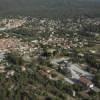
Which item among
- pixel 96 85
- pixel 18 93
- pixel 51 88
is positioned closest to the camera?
pixel 18 93

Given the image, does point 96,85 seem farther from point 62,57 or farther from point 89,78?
point 62,57

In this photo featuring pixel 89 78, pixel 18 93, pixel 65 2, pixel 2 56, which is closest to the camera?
pixel 18 93

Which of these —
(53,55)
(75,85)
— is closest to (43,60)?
(53,55)

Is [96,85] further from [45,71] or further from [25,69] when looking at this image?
[25,69]

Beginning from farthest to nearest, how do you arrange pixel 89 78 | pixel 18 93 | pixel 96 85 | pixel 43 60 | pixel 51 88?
pixel 43 60 → pixel 89 78 → pixel 96 85 → pixel 51 88 → pixel 18 93

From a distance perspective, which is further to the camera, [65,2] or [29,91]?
[65,2]

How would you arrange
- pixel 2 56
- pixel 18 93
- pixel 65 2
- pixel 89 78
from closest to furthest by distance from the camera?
pixel 18 93 → pixel 89 78 → pixel 2 56 → pixel 65 2

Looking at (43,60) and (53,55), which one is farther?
(53,55)

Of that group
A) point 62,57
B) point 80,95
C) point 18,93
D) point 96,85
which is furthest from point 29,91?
point 62,57
